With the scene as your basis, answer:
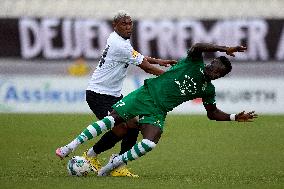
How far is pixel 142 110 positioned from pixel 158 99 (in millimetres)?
266

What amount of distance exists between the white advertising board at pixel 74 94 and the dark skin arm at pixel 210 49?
14.6 m

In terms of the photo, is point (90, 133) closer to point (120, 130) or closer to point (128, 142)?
point (120, 130)

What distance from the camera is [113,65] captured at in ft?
49.1

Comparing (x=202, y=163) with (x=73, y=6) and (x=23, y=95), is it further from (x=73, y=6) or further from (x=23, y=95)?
(x=73, y=6)

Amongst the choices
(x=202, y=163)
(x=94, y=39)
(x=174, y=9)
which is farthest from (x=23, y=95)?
(x=202, y=163)

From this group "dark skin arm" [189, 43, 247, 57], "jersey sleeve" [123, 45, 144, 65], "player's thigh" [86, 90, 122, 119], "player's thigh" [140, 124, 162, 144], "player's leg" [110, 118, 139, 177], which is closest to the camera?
"dark skin arm" [189, 43, 247, 57]

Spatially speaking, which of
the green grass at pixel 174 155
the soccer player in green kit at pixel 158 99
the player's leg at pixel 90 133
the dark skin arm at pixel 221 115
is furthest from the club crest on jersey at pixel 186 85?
the green grass at pixel 174 155

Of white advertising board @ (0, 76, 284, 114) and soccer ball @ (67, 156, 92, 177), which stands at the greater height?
soccer ball @ (67, 156, 92, 177)

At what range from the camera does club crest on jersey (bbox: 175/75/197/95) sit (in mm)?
13852

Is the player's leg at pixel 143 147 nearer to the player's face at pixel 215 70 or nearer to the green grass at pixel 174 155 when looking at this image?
the green grass at pixel 174 155

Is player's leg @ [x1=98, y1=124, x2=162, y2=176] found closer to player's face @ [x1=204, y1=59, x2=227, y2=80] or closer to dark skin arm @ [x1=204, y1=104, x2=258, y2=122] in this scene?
dark skin arm @ [x1=204, y1=104, x2=258, y2=122]

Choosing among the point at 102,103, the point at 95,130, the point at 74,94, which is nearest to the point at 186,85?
the point at 95,130

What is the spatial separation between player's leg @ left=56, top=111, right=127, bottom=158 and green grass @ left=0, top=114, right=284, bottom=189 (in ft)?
1.25

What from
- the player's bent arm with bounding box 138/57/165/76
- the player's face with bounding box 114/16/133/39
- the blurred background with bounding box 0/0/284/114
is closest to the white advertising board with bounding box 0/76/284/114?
the blurred background with bounding box 0/0/284/114
